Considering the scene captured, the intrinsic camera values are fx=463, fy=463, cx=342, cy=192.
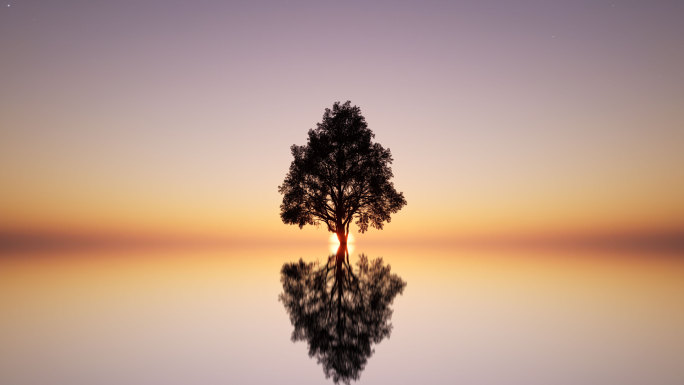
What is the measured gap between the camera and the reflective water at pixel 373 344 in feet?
26.7

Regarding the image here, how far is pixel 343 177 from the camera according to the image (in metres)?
49.2

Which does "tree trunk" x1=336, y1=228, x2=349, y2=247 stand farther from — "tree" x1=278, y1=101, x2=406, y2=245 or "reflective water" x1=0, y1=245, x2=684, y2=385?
"reflective water" x1=0, y1=245, x2=684, y2=385

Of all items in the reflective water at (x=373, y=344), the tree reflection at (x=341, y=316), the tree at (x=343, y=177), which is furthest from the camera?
the tree at (x=343, y=177)

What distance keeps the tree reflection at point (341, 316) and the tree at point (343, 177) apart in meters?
25.8

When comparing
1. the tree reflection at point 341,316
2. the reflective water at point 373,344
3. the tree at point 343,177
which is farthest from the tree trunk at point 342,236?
the reflective water at point 373,344

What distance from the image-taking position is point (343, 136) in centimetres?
4941

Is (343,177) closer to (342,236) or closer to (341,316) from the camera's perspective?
(342,236)

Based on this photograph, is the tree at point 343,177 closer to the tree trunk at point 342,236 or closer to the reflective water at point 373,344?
the tree trunk at point 342,236

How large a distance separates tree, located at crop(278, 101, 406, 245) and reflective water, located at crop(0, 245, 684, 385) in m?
29.1

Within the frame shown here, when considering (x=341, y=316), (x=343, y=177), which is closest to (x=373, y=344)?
(x=341, y=316)

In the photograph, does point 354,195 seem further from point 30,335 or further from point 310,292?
point 30,335

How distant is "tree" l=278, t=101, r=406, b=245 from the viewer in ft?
161

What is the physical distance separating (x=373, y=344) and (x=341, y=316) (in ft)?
11.2

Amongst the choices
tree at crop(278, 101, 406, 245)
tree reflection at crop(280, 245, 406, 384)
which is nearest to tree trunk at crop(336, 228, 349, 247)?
tree at crop(278, 101, 406, 245)
